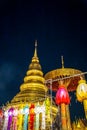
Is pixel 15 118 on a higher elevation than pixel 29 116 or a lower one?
lower

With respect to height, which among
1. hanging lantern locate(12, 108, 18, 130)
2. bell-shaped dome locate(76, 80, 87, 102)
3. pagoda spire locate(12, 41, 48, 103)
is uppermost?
pagoda spire locate(12, 41, 48, 103)

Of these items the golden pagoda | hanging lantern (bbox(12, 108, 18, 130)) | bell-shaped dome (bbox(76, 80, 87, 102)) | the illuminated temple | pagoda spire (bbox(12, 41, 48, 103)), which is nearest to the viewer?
bell-shaped dome (bbox(76, 80, 87, 102))

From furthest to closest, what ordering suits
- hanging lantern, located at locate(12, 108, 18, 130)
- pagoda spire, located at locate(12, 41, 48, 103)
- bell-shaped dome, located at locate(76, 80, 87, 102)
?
pagoda spire, located at locate(12, 41, 48, 103)
hanging lantern, located at locate(12, 108, 18, 130)
bell-shaped dome, located at locate(76, 80, 87, 102)

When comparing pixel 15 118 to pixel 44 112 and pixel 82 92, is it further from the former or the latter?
pixel 82 92

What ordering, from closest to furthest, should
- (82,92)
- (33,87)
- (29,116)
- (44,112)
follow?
(82,92), (44,112), (29,116), (33,87)

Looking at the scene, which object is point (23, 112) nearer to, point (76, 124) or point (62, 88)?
point (76, 124)

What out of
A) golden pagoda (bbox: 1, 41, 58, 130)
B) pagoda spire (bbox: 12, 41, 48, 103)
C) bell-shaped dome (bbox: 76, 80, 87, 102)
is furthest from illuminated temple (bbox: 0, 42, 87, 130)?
bell-shaped dome (bbox: 76, 80, 87, 102)

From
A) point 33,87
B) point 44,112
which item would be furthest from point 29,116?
point 33,87

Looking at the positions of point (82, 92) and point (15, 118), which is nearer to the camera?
point (82, 92)

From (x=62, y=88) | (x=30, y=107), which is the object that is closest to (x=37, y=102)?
(x=30, y=107)

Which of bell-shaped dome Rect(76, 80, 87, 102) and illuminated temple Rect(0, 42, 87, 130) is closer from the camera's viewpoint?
bell-shaped dome Rect(76, 80, 87, 102)

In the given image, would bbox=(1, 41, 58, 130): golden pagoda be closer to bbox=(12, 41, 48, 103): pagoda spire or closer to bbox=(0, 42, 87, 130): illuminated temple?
bbox=(0, 42, 87, 130): illuminated temple

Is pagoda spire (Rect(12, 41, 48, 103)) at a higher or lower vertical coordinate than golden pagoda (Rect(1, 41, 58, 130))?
higher

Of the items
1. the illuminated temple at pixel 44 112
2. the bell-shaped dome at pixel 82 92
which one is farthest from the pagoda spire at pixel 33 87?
the bell-shaped dome at pixel 82 92
